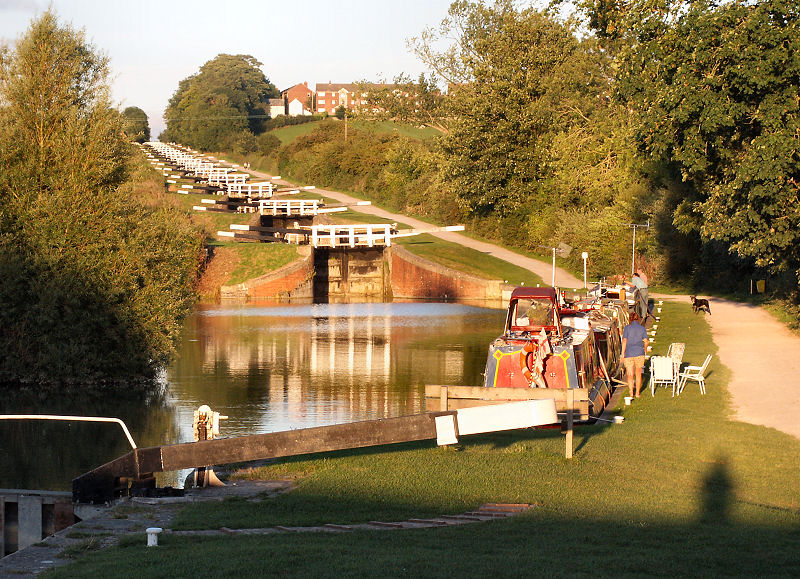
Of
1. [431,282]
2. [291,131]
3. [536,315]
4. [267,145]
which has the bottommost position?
[431,282]

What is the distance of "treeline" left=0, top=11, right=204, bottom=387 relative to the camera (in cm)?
2680

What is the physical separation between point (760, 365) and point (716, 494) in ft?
47.6

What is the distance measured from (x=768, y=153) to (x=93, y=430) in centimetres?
1770

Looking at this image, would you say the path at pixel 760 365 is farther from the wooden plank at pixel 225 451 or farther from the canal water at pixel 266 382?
the wooden plank at pixel 225 451

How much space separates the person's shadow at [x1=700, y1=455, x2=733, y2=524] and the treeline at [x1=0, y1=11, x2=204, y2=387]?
18.3 metres

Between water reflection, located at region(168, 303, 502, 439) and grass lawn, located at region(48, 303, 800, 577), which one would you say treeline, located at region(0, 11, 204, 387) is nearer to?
water reflection, located at region(168, 303, 502, 439)

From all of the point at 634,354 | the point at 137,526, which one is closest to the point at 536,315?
the point at 634,354

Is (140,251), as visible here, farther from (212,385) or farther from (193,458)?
(193,458)

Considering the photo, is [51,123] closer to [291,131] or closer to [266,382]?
[266,382]

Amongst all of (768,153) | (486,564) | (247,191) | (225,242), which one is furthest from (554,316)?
(247,191)

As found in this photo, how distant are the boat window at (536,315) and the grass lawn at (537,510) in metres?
3.10

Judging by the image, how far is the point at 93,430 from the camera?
22312 mm

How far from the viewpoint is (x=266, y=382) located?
28.8m

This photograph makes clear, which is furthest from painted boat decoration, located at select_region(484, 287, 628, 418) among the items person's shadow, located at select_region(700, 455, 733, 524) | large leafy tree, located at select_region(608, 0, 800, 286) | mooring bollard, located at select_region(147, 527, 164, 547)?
mooring bollard, located at select_region(147, 527, 164, 547)
